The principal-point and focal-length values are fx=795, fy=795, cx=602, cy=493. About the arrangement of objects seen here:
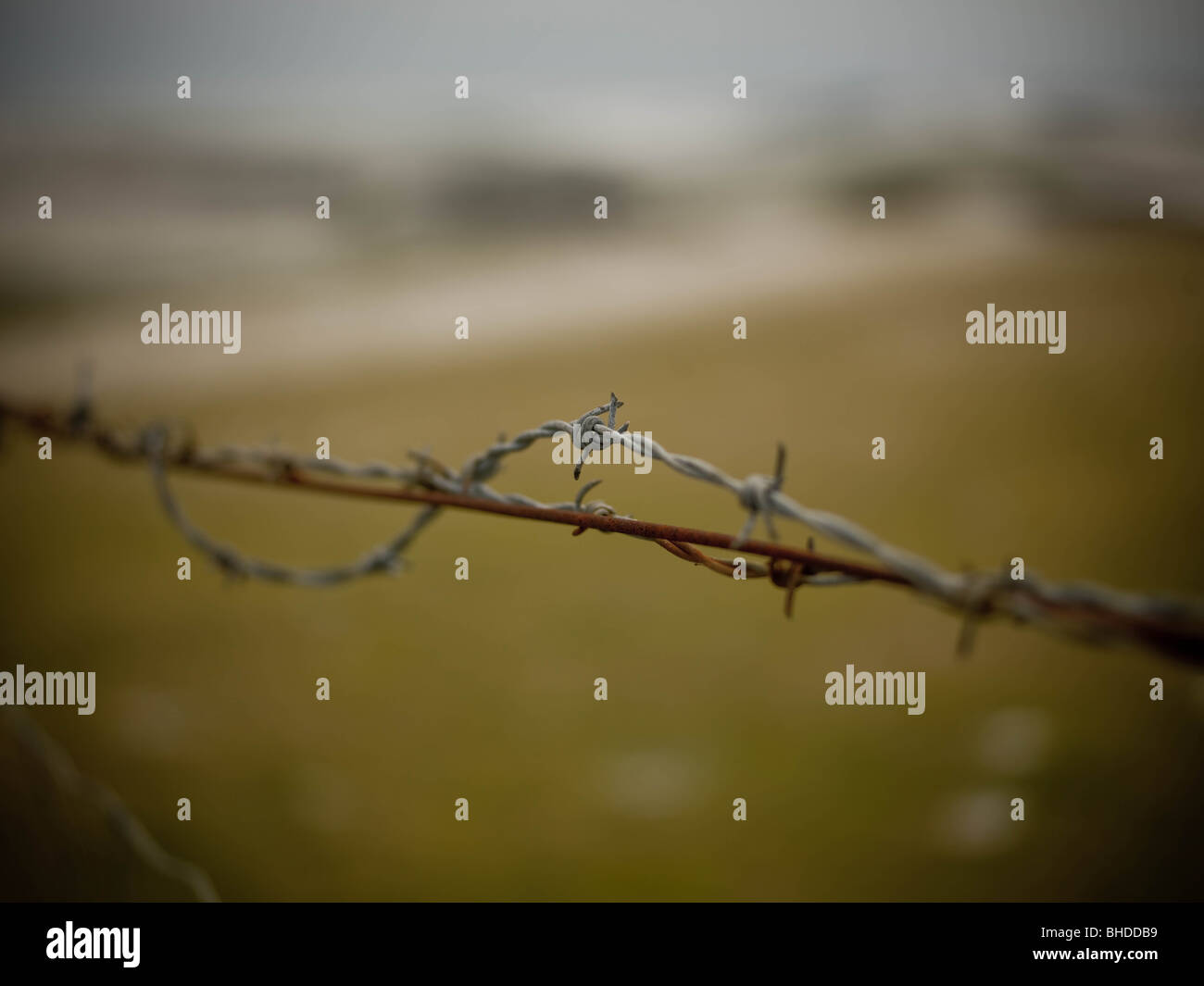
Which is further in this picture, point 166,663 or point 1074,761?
point 166,663

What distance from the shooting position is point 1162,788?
2.67 metres

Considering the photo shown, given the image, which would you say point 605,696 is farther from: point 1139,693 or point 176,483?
point 176,483

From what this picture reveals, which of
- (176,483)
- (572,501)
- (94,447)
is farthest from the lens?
(176,483)

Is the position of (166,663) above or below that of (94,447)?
below

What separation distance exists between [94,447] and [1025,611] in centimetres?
178

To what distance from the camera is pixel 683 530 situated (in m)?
0.81

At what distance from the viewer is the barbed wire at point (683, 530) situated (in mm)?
556

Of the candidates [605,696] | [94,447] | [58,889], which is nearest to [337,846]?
[58,889]

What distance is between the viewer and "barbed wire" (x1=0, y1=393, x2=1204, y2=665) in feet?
1.82

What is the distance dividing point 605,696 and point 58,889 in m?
1.80

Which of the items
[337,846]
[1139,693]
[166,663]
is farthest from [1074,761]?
[166,663]

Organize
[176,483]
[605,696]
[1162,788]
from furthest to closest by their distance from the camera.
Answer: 1. [176,483]
2. [605,696]
3. [1162,788]

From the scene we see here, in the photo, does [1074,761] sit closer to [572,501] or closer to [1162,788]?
[1162,788]
